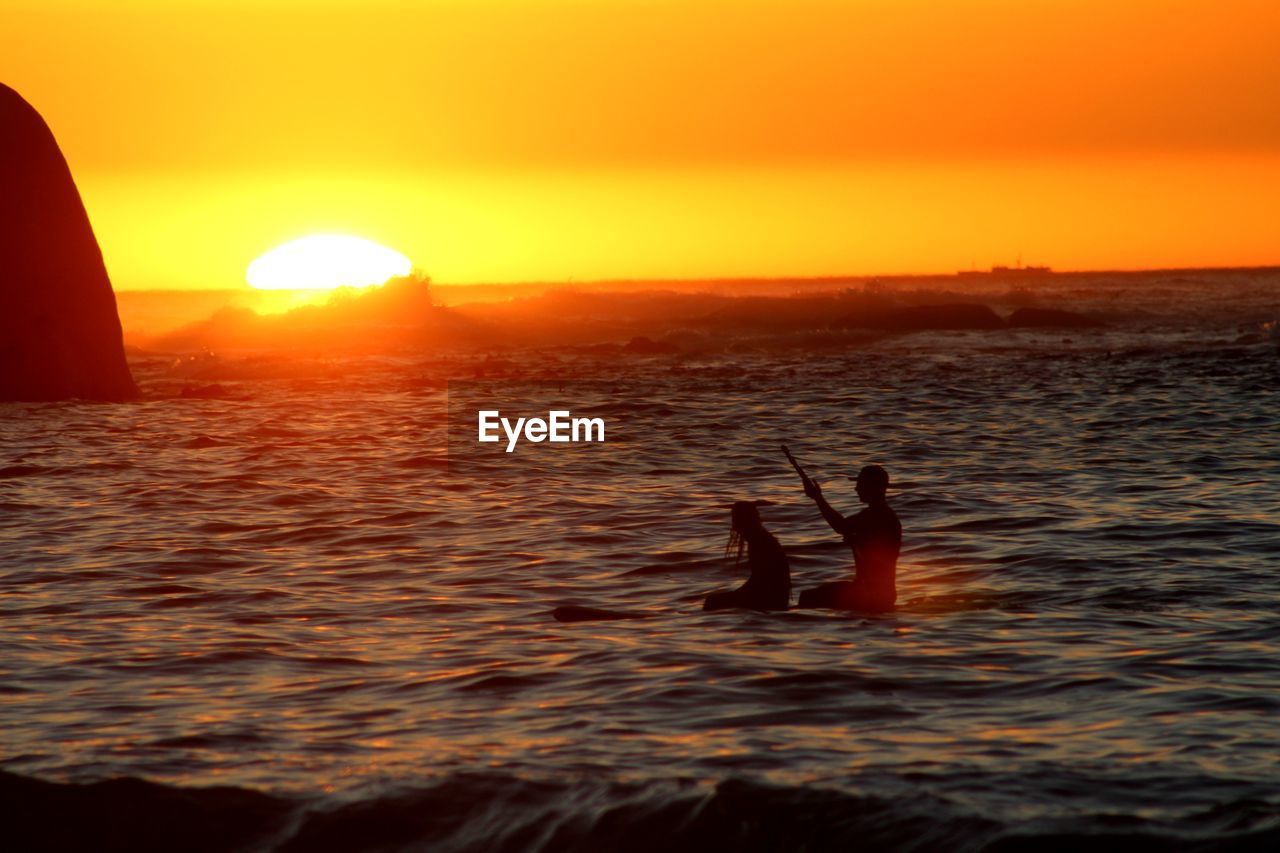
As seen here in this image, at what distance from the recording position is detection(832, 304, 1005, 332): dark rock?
238 ft

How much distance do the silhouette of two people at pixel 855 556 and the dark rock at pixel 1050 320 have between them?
206 feet

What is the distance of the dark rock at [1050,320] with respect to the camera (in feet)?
241

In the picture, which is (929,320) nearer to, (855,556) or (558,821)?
(855,556)

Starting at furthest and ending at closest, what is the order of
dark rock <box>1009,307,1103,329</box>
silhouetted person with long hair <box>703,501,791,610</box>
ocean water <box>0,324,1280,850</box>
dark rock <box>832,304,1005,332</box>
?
dark rock <box>1009,307,1103,329</box>, dark rock <box>832,304,1005,332</box>, silhouetted person with long hair <box>703,501,791,610</box>, ocean water <box>0,324,1280,850</box>

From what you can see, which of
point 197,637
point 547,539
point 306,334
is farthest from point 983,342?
point 197,637

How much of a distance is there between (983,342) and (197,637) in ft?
175

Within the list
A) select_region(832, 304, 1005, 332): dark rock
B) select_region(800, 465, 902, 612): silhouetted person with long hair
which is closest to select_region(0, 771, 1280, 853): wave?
select_region(800, 465, 902, 612): silhouetted person with long hair

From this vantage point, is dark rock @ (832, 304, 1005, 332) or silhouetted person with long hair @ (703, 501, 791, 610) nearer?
silhouetted person with long hair @ (703, 501, 791, 610)

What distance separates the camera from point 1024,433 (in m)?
28.1

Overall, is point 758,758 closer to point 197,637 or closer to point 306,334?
point 197,637
